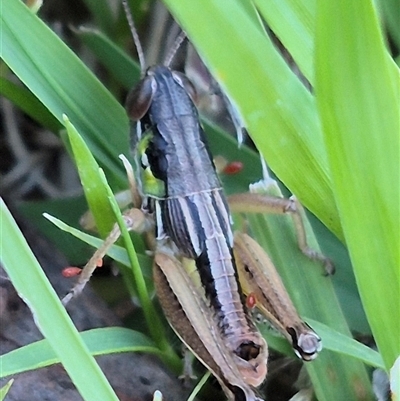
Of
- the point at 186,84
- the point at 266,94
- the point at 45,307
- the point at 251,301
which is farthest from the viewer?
the point at 186,84

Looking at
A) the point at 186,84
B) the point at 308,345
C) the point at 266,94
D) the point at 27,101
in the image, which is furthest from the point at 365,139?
the point at 27,101

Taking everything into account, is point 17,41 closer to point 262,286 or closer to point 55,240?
point 55,240

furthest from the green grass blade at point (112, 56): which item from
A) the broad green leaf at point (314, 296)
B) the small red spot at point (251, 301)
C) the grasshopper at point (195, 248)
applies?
the small red spot at point (251, 301)

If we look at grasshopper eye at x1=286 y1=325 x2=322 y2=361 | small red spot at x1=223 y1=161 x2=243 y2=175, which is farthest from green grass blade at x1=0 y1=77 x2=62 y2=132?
grasshopper eye at x1=286 y1=325 x2=322 y2=361

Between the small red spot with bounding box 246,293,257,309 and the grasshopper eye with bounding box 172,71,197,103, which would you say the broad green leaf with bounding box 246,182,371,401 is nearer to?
the small red spot with bounding box 246,293,257,309

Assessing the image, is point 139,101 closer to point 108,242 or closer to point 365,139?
point 108,242

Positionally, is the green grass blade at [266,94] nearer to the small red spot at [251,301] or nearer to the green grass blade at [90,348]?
the small red spot at [251,301]

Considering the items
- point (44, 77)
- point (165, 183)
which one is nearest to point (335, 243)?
point (165, 183)
